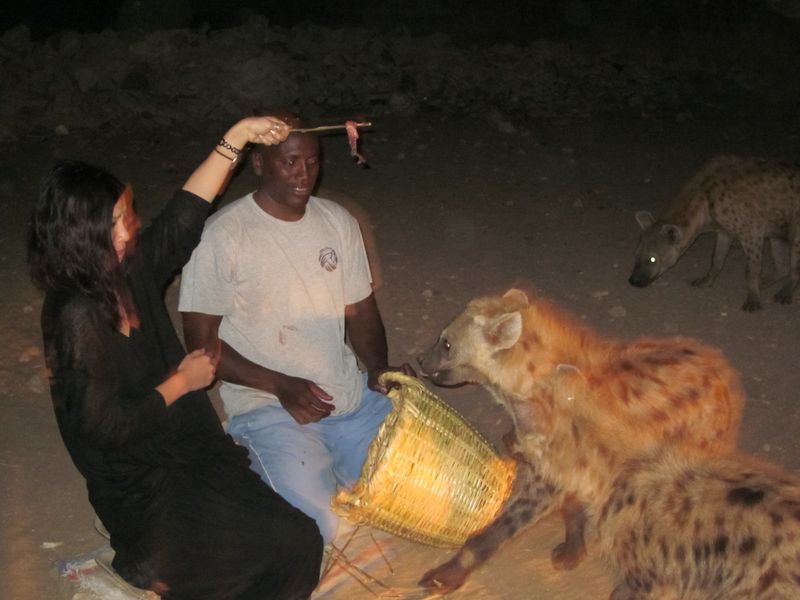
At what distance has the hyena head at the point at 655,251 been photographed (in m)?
4.59

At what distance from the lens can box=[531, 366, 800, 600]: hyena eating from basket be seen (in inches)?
76.6

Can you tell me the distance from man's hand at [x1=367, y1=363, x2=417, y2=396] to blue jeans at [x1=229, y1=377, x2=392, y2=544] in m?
Answer: 0.03

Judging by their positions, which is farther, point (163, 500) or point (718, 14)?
point (718, 14)

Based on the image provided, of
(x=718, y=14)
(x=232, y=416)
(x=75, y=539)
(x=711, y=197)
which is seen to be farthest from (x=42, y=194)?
(x=718, y=14)

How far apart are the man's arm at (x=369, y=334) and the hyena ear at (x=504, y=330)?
1.12 ft

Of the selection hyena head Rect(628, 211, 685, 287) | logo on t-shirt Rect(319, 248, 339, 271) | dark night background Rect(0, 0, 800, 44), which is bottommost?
logo on t-shirt Rect(319, 248, 339, 271)

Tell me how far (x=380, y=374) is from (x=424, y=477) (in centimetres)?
43

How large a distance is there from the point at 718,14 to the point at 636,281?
741 centimetres

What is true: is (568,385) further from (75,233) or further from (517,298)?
(75,233)

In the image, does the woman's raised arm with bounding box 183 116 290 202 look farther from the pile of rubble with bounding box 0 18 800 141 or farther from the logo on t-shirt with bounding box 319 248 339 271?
the pile of rubble with bounding box 0 18 800 141

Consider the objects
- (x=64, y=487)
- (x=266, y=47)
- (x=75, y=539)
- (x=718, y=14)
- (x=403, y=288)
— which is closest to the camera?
(x=75, y=539)

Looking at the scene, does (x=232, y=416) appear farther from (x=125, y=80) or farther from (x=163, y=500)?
(x=125, y=80)

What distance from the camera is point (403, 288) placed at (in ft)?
14.4

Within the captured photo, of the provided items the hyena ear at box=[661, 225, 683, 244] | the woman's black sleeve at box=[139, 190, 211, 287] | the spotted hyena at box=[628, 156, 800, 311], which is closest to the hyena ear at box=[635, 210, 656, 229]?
the spotted hyena at box=[628, 156, 800, 311]
